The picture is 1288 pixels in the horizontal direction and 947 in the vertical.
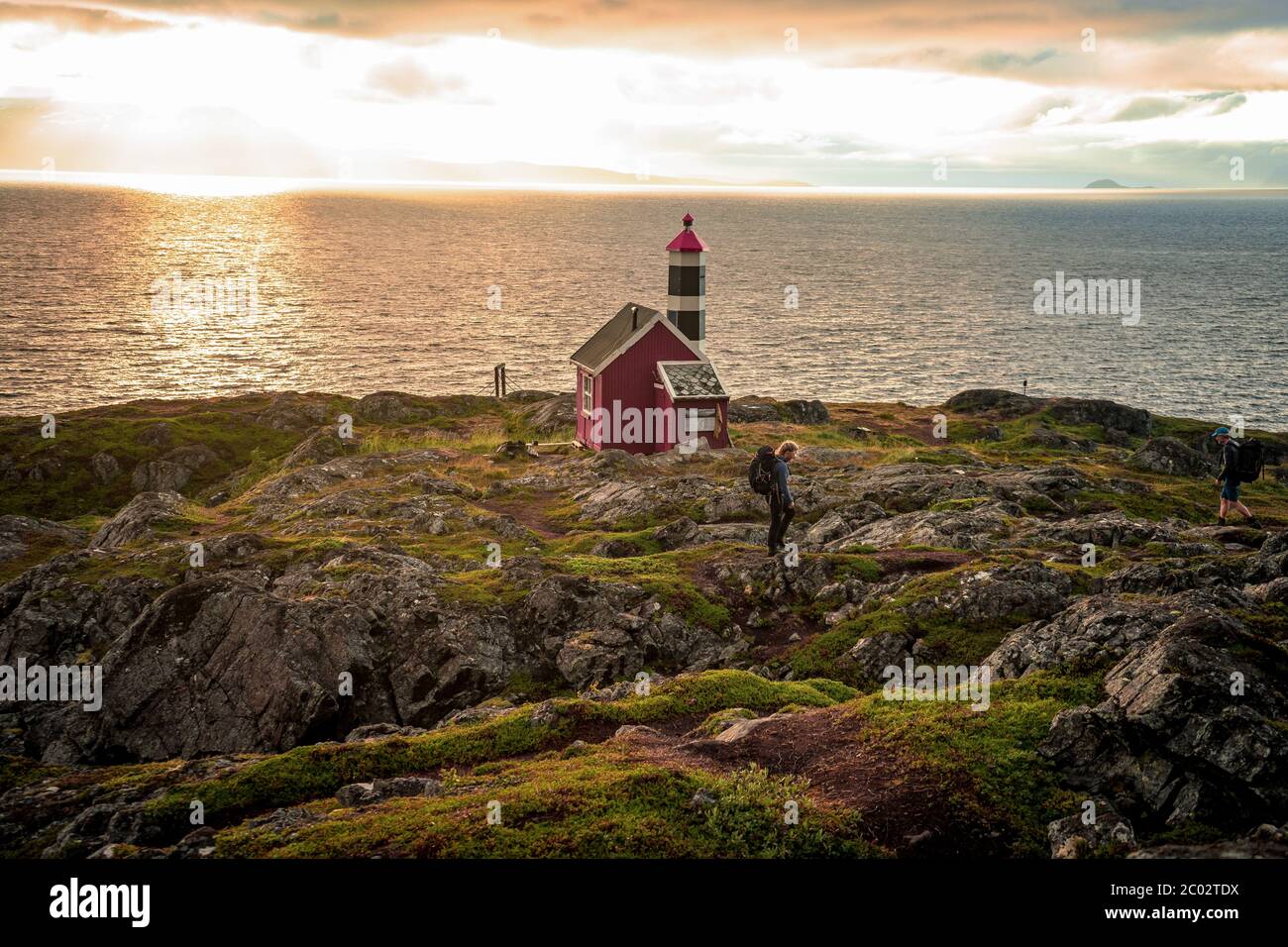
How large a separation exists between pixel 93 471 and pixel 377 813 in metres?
44.5

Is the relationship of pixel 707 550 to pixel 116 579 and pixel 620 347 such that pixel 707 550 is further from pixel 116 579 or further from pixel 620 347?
pixel 620 347

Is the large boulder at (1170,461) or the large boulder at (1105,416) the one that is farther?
the large boulder at (1105,416)

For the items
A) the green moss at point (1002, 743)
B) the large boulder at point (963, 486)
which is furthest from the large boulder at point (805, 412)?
the green moss at point (1002, 743)

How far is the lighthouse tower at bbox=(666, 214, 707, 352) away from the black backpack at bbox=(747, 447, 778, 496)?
2307 centimetres

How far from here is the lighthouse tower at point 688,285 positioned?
44875mm

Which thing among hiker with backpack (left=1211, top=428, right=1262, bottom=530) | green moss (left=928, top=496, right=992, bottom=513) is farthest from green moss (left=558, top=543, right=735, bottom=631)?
hiker with backpack (left=1211, top=428, right=1262, bottom=530)

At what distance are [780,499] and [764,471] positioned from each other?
4.60 ft

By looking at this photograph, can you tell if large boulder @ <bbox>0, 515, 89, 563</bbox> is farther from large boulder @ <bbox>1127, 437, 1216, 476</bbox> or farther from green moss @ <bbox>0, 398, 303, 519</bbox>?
large boulder @ <bbox>1127, 437, 1216, 476</bbox>

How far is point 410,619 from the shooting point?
21297 mm

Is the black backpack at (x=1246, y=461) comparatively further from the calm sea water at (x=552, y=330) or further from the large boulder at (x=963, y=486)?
the calm sea water at (x=552, y=330)

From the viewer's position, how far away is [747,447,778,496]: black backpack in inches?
886

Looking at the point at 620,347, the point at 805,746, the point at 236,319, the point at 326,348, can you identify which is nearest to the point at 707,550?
the point at 805,746

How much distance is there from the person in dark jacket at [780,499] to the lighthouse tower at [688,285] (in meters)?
22.0

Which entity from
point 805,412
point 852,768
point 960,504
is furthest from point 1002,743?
point 805,412
